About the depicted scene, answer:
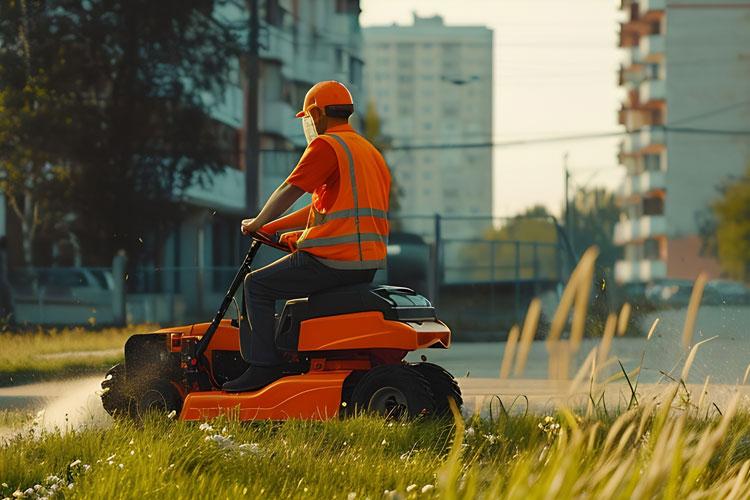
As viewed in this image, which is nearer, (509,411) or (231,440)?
(231,440)

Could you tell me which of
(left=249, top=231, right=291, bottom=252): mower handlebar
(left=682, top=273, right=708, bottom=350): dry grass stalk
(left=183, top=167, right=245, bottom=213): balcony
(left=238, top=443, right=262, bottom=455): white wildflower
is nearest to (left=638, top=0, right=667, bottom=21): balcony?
(left=183, top=167, right=245, bottom=213): balcony

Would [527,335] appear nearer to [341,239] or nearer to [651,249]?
[341,239]

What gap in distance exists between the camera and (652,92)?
9262 centimetres

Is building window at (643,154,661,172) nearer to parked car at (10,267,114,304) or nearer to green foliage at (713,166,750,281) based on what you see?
green foliage at (713,166,750,281)

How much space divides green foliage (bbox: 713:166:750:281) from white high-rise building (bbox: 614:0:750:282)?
7.61m

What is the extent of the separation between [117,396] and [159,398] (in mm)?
258

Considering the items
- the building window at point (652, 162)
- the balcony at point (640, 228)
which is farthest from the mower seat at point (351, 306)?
the building window at point (652, 162)

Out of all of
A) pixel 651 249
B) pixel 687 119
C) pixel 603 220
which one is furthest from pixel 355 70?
pixel 603 220

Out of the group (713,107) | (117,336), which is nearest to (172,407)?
(117,336)

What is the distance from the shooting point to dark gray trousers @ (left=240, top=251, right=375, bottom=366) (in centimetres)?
798

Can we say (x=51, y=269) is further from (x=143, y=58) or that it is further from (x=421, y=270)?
(x=421, y=270)

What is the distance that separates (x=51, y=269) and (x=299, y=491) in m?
26.4

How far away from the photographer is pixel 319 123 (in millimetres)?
8188

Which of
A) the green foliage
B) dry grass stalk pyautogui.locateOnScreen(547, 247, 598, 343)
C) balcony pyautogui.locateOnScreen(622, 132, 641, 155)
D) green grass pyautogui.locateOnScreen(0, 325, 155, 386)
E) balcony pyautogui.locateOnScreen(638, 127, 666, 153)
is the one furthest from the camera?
balcony pyautogui.locateOnScreen(622, 132, 641, 155)
